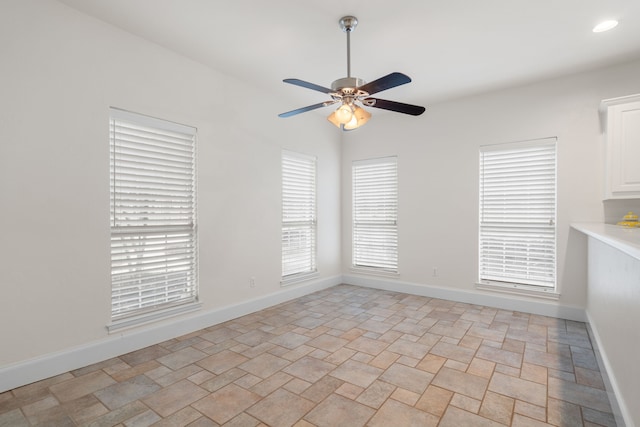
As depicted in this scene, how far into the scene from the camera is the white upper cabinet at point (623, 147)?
304cm

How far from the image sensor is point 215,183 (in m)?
3.58

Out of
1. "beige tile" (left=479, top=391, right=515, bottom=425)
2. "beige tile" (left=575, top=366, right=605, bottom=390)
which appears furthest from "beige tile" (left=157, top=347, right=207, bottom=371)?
"beige tile" (left=575, top=366, right=605, bottom=390)

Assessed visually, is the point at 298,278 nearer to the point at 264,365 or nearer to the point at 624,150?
the point at 264,365

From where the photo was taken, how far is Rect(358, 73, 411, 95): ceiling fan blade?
2.09 m

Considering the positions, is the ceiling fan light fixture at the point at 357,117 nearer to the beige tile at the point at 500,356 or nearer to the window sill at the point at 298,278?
the beige tile at the point at 500,356

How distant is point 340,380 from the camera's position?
2377mm

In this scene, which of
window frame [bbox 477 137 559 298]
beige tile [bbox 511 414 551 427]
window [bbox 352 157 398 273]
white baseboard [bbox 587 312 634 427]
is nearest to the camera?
white baseboard [bbox 587 312 634 427]

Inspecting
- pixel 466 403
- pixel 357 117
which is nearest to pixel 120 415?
pixel 466 403

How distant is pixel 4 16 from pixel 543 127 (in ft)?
17.1

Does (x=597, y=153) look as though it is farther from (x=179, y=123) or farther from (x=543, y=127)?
(x=179, y=123)

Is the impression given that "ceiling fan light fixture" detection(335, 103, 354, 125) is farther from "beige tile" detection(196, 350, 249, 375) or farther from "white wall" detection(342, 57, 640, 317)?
"beige tile" detection(196, 350, 249, 375)

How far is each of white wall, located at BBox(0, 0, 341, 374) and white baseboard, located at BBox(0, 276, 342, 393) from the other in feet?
0.18

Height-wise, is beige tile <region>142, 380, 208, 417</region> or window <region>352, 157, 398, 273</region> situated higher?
window <region>352, 157, 398, 273</region>

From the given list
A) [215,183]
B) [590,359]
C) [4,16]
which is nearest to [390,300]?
[590,359]
